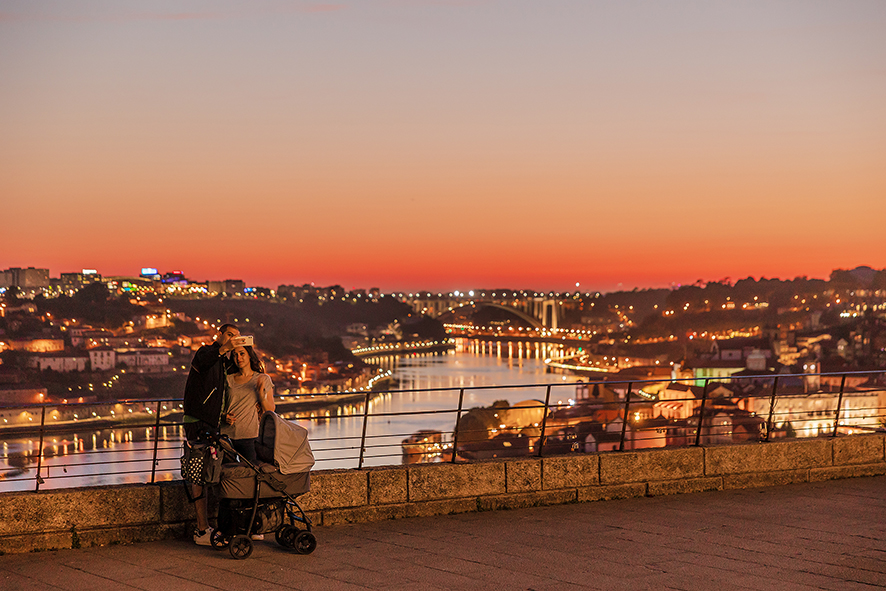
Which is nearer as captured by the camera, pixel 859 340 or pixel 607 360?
Result: pixel 859 340

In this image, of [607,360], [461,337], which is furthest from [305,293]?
[607,360]

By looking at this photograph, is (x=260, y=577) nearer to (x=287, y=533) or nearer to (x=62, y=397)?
(x=287, y=533)

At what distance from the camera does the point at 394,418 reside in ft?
187

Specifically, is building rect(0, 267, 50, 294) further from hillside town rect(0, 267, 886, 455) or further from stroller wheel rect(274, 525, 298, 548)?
stroller wheel rect(274, 525, 298, 548)

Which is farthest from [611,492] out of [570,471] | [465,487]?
[465,487]

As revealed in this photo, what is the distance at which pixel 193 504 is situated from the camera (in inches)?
203

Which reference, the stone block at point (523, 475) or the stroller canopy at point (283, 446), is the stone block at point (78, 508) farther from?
the stone block at point (523, 475)

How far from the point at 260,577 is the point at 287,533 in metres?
0.47

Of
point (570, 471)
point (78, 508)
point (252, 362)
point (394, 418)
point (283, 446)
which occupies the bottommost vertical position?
point (394, 418)

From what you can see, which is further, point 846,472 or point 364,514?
point 846,472

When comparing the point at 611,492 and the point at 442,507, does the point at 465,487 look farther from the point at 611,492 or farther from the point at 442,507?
the point at 611,492

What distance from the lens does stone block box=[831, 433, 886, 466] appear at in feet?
24.2

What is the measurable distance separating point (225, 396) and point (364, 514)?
1219 mm

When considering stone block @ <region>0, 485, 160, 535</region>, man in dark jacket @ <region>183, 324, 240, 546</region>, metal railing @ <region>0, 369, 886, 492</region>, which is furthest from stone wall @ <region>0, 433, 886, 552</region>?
metal railing @ <region>0, 369, 886, 492</region>
